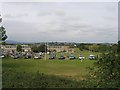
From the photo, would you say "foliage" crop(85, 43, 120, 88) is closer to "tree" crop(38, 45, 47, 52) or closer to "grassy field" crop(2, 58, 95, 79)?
"grassy field" crop(2, 58, 95, 79)

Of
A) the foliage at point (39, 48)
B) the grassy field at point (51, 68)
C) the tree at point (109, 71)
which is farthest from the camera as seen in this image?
the foliage at point (39, 48)

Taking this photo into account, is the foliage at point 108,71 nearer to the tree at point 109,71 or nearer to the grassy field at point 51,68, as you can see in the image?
the tree at point 109,71

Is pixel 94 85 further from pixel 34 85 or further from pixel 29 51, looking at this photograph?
pixel 29 51

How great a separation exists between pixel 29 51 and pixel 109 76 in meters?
30.5

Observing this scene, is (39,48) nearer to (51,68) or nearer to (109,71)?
(51,68)

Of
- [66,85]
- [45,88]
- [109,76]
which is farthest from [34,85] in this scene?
[109,76]

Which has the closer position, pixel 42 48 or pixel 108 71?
pixel 108 71

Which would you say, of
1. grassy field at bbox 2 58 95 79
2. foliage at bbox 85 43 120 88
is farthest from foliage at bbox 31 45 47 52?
foliage at bbox 85 43 120 88

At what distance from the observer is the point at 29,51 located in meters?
36.4

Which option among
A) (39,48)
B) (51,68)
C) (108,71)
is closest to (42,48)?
(39,48)

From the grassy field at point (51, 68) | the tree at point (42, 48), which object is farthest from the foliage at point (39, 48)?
the grassy field at point (51, 68)

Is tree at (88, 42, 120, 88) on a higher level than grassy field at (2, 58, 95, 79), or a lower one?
higher

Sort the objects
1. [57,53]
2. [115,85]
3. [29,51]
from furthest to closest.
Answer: [57,53] < [29,51] < [115,85]

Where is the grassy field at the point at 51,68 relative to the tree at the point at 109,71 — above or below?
below
